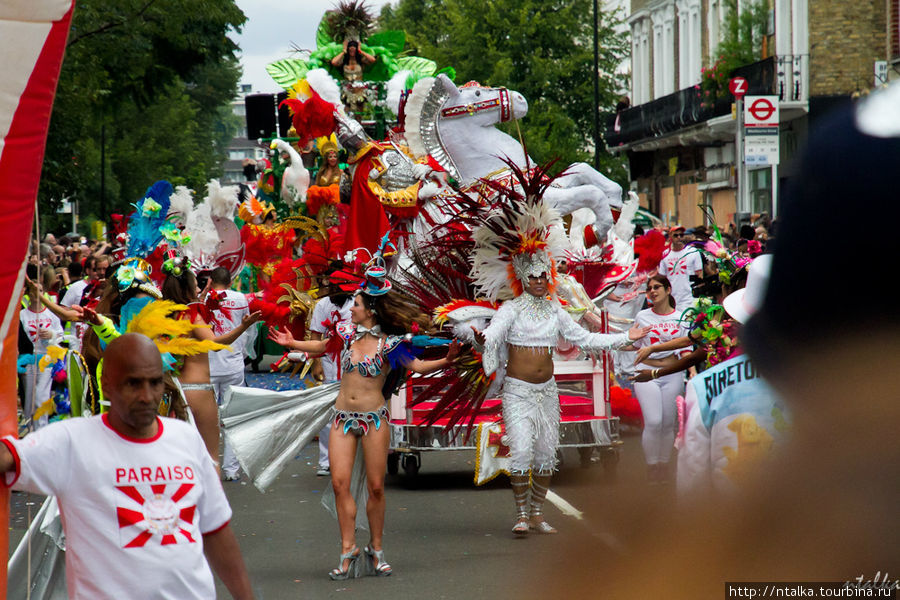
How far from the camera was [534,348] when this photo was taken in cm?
971

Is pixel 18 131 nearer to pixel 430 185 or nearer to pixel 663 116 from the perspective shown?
pixel 430 185

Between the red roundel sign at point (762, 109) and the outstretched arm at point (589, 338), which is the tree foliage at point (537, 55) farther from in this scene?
the outstretched arm at point (589, 338)

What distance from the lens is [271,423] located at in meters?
9.46

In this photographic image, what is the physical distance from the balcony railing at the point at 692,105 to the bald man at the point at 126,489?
1108 inches

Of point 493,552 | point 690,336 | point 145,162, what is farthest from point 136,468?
point 145,162

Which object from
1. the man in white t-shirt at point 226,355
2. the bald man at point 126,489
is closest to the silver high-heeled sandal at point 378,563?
the man in white t-shirt at point 226,355

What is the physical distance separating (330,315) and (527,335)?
98.9 inches

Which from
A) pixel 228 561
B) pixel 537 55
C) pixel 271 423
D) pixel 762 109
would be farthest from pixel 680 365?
pixel 537 55

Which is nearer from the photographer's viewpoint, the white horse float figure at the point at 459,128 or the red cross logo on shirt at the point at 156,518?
the red cross logo on shirt at the point at 156,518

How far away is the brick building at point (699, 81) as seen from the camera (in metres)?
31.1

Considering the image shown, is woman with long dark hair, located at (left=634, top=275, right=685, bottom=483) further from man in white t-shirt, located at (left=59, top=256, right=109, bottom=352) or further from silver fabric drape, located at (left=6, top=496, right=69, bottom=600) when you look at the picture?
silver fabric drape, located at (left=6, top=496, right=69, bottom=600)

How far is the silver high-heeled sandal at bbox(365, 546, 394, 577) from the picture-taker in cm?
832

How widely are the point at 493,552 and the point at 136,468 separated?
17.2 feet

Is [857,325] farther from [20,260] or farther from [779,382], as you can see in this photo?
[20,260]
